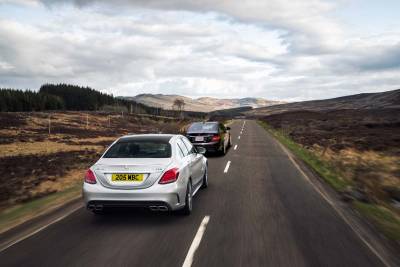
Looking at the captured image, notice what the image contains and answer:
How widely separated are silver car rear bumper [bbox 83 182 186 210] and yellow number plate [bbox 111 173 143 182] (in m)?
0.18

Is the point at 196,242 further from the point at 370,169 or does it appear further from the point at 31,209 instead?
the point at 370,169

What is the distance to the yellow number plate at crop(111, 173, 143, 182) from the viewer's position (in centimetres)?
703

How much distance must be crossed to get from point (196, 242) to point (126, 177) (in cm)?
177

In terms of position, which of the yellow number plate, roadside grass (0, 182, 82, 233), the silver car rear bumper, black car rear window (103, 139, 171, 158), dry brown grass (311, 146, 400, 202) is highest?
black car rear window (103, 139, 171, 158)

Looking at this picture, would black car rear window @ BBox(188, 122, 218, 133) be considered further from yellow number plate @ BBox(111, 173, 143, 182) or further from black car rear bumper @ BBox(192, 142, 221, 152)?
yellow number plate @ BBox(111, 173, 143, 182)

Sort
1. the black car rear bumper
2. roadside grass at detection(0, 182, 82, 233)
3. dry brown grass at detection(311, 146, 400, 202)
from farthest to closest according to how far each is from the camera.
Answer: the black car rear bumper, dry brown grass at detection(311, 146, 400, 202), roadside grass at detection(0, 182, 82, 233)

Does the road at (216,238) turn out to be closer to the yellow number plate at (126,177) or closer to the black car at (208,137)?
the yellow number plate at (126,177)

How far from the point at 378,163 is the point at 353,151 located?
5.05 m

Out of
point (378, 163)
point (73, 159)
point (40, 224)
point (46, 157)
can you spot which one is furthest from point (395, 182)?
point (46, 157)

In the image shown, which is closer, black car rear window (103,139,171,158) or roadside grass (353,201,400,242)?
roadside grass (353,201,400,242)

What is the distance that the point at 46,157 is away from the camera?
1967cm

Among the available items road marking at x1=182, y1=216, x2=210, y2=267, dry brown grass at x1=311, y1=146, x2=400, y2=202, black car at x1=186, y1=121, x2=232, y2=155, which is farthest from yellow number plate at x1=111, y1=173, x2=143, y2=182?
black car at x1=186, y1=121, x2=232, y2=155

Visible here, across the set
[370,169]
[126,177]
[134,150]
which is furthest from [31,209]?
[370,169]

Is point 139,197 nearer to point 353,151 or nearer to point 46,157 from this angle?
point 46,157
